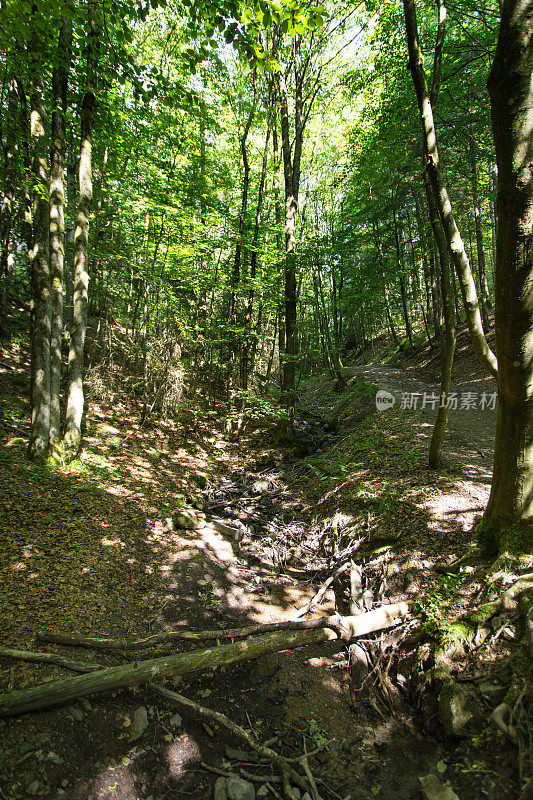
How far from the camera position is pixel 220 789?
8.57 feet

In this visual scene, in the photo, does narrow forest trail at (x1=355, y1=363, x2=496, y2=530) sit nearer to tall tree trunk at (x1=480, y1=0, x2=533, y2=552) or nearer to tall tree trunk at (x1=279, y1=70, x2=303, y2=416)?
tall tree trunk at (x1=480, y1=0, x2=533, y2=552)

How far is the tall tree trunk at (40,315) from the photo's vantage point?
6.78 meters

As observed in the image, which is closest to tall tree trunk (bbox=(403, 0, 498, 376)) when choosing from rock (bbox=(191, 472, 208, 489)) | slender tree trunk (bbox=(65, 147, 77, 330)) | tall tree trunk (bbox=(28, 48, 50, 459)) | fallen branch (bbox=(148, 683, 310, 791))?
fallen branch (bbox=(148, 683, 310, 791))

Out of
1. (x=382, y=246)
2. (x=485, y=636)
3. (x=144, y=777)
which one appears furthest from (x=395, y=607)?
(x=382, y=246)

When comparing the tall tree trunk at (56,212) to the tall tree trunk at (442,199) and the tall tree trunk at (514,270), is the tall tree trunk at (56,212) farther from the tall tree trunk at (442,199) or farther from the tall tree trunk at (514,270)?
the tall tree trunk at (514,270)

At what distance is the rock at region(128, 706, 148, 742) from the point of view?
2887mm

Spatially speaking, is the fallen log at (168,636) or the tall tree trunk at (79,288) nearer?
the fallen log at (168,636)

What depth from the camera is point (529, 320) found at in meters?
2.92

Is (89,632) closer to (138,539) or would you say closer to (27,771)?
(27,771)

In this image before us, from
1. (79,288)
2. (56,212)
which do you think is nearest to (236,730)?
(79,288)

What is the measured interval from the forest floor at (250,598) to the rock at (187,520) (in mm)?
188

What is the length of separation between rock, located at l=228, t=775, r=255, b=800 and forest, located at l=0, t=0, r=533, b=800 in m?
0.02

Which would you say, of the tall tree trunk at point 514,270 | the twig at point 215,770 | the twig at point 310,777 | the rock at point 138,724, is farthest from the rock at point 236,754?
the tall tree trunk at point 514,270

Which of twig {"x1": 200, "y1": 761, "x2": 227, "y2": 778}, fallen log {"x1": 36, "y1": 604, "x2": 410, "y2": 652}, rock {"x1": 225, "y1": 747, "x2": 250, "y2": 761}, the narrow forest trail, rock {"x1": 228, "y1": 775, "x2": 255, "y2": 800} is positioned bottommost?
rock {"x1": 225, "y1": 747, "x2": 250, "y2": 761}
